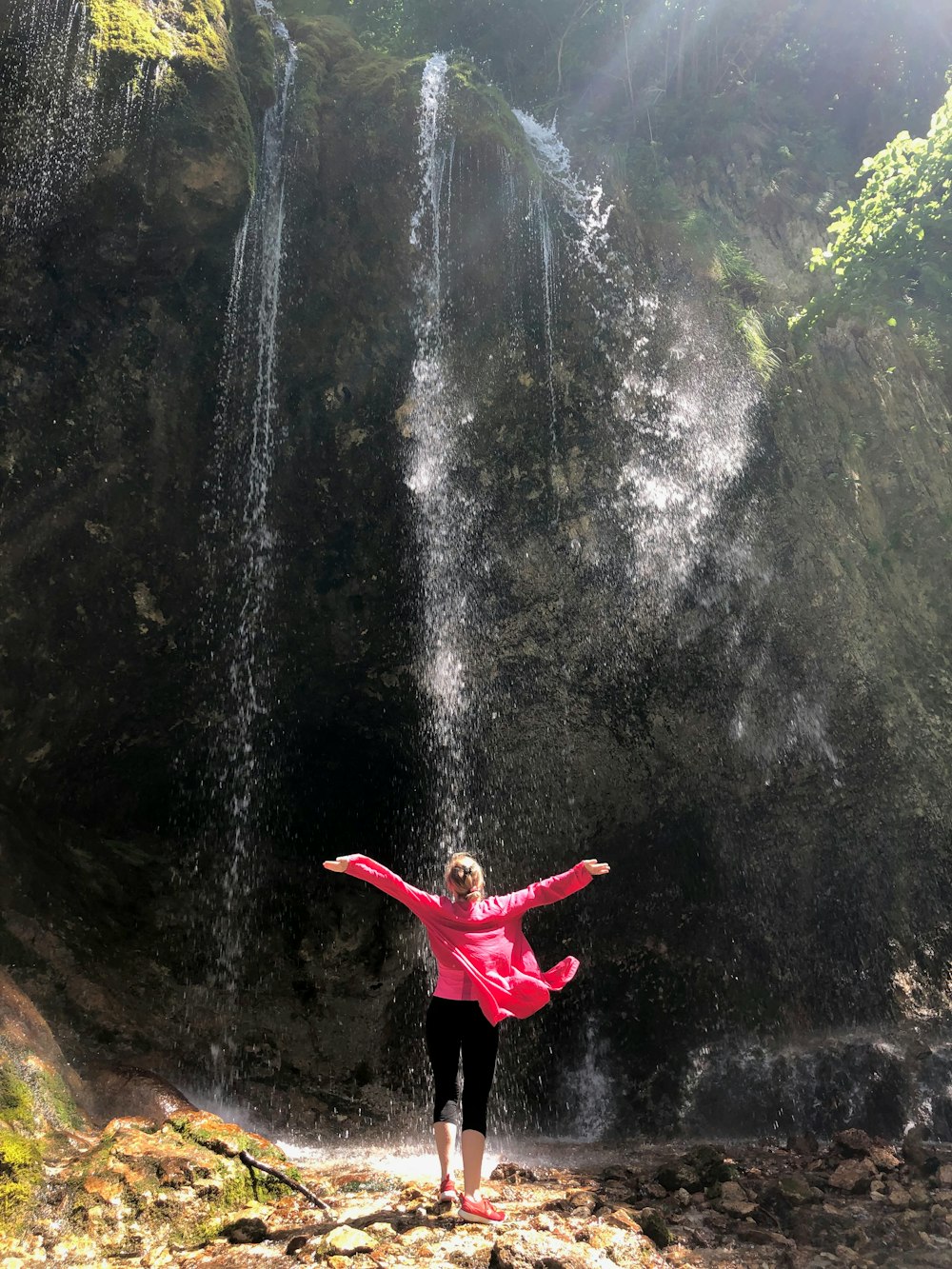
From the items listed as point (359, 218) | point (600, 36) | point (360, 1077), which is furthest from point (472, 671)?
point (600, 36)

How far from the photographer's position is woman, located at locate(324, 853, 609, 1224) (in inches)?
150

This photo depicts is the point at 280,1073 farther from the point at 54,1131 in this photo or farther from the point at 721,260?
the point at 721,260

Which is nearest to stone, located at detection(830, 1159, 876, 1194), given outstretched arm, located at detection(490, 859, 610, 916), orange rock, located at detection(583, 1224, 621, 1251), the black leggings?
orange rock, located at detection(583, 1224, 621, 1251)

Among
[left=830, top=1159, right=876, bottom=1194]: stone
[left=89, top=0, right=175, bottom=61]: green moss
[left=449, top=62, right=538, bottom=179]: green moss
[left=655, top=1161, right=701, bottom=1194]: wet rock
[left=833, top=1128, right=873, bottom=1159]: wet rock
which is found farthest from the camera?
[left=449, top=62, right=538, bottom=179]: green moss

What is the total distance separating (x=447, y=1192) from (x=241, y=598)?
5.06m

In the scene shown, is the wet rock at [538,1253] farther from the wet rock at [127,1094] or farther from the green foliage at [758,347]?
the green foliage at [758,347]

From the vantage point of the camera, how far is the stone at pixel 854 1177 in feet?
18.2

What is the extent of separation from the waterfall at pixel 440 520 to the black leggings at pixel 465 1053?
4018 millimetres

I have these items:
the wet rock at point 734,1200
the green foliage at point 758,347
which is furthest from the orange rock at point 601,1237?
the green foliage at point 758,347

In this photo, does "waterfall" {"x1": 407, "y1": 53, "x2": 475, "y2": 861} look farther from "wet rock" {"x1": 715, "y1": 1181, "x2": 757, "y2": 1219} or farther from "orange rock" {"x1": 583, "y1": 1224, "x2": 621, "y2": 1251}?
"orange rock" {"x1": 583, "y1": 1224, "x2": 621, "y2": 1251}

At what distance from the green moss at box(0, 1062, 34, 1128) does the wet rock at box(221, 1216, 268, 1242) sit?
4.64 feet

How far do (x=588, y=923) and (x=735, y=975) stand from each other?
1.36m

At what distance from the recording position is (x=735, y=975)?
7.88 meters

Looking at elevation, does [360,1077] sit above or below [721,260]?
below
